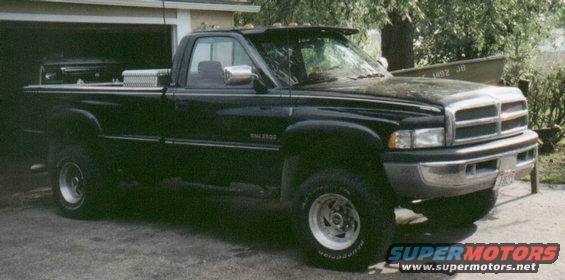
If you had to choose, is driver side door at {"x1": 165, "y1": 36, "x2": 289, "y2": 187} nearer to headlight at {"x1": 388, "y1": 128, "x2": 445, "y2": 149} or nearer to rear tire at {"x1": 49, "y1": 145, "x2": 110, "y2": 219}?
headlight at {"x1": 388, "y1": 128, "x2": 445, "y2": 149}

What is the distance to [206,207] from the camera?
8805 millimetres

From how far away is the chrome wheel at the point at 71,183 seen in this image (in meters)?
8.35

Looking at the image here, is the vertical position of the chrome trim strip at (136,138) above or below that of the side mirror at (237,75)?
below

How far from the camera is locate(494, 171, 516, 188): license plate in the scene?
5.81 metres

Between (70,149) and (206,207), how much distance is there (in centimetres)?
177

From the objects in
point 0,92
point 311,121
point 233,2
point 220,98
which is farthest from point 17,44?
point 311,121

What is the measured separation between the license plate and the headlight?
0.69 m

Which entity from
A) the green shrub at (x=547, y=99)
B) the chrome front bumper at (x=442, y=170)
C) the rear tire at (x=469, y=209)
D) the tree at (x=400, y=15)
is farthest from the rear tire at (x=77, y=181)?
the green shrub at (x=547, y=99)

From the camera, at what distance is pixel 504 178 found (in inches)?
231

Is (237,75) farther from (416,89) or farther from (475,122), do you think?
(475,122)

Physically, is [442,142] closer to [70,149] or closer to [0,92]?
[70,149]

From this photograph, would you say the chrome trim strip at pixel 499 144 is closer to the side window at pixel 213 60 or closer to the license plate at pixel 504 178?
the license plate at pixel 504 178

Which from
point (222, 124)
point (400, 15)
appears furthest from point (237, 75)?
point (400, 15)

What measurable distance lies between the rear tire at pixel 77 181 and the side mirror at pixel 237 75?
2517 millimetres
